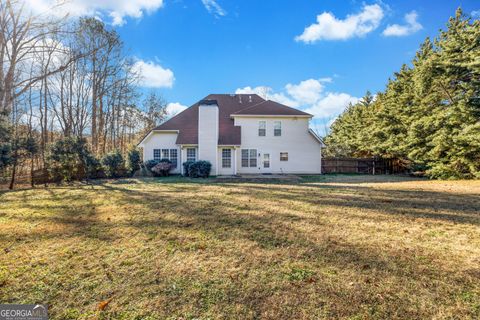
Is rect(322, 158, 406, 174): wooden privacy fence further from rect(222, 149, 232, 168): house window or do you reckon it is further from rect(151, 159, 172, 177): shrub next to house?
rect(151, 159, 172, 177): shrub next to house

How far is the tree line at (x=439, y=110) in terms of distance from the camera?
48.5ft

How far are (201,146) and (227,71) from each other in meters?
8.21

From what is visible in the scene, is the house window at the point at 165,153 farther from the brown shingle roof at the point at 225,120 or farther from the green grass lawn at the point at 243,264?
the green grass lawn at the point at 243,264

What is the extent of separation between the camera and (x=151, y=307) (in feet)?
7.47

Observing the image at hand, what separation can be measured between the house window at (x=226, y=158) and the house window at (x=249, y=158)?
1328 millimetres

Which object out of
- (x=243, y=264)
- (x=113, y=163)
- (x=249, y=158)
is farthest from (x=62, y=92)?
(x=243, y=264)

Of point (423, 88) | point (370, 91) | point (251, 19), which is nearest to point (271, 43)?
point (251, 19)

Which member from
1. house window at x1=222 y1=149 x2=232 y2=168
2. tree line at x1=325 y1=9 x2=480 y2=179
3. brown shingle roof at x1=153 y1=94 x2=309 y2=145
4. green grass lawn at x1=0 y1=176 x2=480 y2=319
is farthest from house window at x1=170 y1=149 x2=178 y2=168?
tree line at x1=325 y1=9 x2=480 y2=179

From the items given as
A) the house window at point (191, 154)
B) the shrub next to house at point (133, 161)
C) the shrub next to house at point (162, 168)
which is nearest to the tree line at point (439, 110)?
the house window at point (191, 154)

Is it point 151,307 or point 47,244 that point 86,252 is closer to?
point 47,244

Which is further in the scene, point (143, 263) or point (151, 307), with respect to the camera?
point (143, 263)

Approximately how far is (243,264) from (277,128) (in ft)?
57.9

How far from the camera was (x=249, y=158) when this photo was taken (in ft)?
65.3

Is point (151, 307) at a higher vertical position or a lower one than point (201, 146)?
lower
